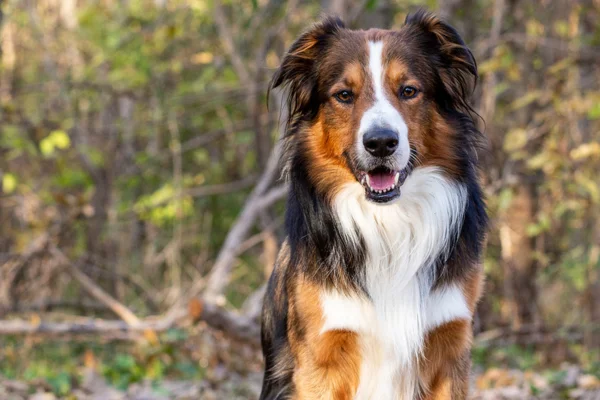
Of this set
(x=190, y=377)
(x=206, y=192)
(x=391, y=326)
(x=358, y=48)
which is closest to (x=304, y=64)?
(x=358, y=48)

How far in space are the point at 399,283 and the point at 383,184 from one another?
19.3 inches

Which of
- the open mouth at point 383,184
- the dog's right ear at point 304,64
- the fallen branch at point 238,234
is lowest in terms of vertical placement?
the fallen branch at point 238,234

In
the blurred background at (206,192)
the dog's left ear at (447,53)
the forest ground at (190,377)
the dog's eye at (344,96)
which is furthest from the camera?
the blurred background at (206,192)

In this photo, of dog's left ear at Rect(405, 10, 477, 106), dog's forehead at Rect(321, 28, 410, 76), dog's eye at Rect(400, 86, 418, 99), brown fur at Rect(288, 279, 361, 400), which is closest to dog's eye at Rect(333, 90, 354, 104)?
dog's forehead at Rect(321, 28, 410, 76)

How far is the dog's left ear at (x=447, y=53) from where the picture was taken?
12.8ft

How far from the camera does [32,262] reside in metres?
8.30

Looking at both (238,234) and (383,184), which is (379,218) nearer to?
(383,184)

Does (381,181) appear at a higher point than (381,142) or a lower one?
lower

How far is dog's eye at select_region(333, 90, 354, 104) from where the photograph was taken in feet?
12.3

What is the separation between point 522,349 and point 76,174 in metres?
5.25

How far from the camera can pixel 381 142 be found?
137 inches

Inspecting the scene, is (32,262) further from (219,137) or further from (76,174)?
(219,137)

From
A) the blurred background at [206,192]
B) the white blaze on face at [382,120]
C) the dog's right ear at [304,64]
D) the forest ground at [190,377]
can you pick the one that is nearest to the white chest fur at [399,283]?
the white blaze on face at [382,120]

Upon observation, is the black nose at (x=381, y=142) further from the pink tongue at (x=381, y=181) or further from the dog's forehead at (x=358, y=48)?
the dog's forehead at (x=358, y=48)
